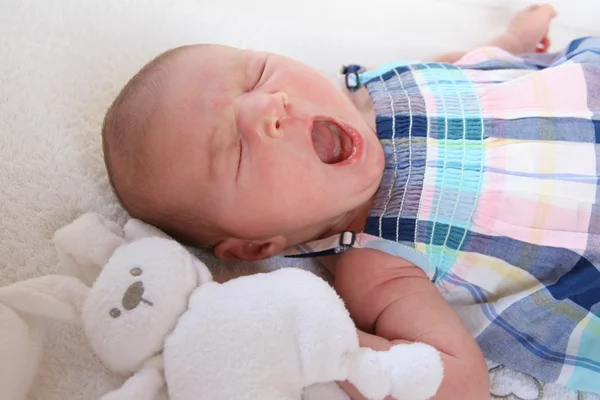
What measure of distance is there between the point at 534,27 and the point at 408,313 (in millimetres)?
702

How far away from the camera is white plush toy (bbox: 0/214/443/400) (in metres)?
0.73

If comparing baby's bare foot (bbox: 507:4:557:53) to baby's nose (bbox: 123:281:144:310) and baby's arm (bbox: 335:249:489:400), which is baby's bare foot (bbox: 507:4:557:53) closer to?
baby's arm (bbox: 335:249:489:400)

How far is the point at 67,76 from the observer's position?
1110mm

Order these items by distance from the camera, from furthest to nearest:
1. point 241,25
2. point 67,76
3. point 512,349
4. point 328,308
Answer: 1. point 241,25
2. point 67,76
3. point 512,349
4. point 328,308

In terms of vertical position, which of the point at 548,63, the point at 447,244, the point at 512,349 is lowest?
the point at 512,349

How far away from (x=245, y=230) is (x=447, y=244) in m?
0.31

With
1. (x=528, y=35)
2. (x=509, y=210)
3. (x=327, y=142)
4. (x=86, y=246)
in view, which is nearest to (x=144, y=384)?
(x=86, y=246)

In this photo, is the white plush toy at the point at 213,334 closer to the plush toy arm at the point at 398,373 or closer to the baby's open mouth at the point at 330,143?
the plush toy arm at the point at 398,373

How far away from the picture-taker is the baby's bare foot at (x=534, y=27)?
132 centimetres

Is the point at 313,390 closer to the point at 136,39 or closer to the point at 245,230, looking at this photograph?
the point at 245,230

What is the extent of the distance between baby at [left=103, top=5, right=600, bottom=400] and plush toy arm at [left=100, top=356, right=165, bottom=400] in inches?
10.1

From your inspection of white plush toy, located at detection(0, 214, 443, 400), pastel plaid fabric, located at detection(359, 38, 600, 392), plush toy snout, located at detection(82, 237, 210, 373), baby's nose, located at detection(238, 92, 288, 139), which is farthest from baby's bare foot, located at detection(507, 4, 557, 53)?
plush toy snout, located at detection(82, 237, 210, 373)

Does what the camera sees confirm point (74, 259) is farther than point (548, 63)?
No

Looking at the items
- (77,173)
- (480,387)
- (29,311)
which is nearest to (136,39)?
(77,173)
